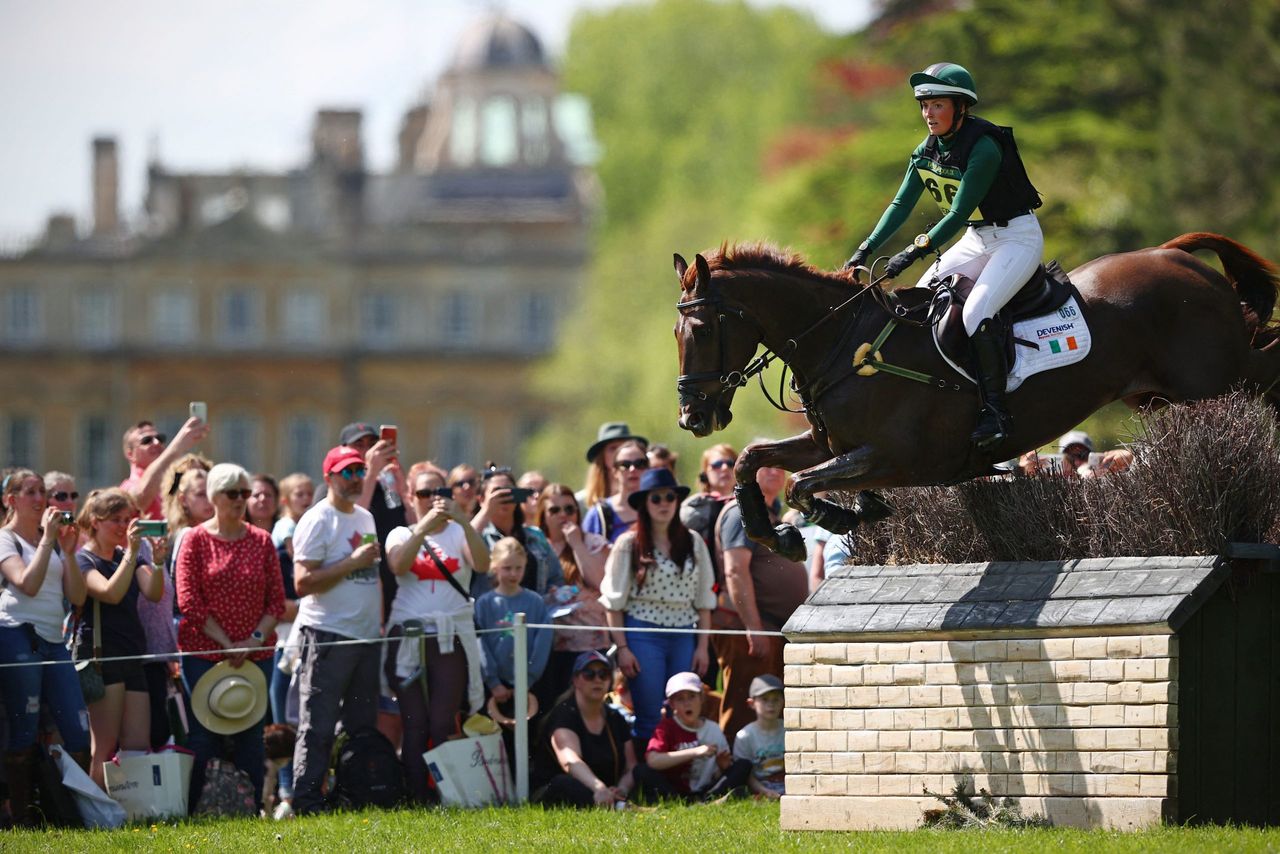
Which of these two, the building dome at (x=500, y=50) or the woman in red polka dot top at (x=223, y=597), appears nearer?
the woman in red polka dot top at (x=223, y=597)

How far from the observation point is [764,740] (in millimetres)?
14945

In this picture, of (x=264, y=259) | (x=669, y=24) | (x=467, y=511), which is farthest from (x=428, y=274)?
(x=467, y=511)

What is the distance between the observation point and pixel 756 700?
15000 millimetres

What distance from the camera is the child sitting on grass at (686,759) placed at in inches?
581

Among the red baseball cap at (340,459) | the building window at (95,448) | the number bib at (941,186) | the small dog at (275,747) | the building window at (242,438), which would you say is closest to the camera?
the number bib at (941,186)

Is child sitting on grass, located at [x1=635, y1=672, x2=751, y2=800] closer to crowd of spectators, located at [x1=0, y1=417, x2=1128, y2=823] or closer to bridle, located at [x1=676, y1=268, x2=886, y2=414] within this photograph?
crowd of spectators, located at [x1=0, y1=417, x2=1128, y2=823]

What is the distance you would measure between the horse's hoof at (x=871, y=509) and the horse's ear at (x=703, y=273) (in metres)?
1.51

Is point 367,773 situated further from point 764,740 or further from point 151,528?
point 764,740

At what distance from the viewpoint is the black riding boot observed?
12.5 metres

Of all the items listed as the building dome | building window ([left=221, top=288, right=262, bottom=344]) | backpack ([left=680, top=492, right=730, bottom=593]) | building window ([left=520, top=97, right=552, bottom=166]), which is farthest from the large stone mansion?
backpack ([left=680, top=492, right=730, bottom=593])

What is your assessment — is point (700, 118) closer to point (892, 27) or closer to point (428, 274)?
point (428, 274)

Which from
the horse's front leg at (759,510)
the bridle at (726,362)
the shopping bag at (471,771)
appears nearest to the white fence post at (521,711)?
the shopping bag at (471,771)

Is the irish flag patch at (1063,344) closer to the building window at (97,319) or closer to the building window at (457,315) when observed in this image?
the building window at (457,315)

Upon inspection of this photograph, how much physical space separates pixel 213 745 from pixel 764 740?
3.63 meters
